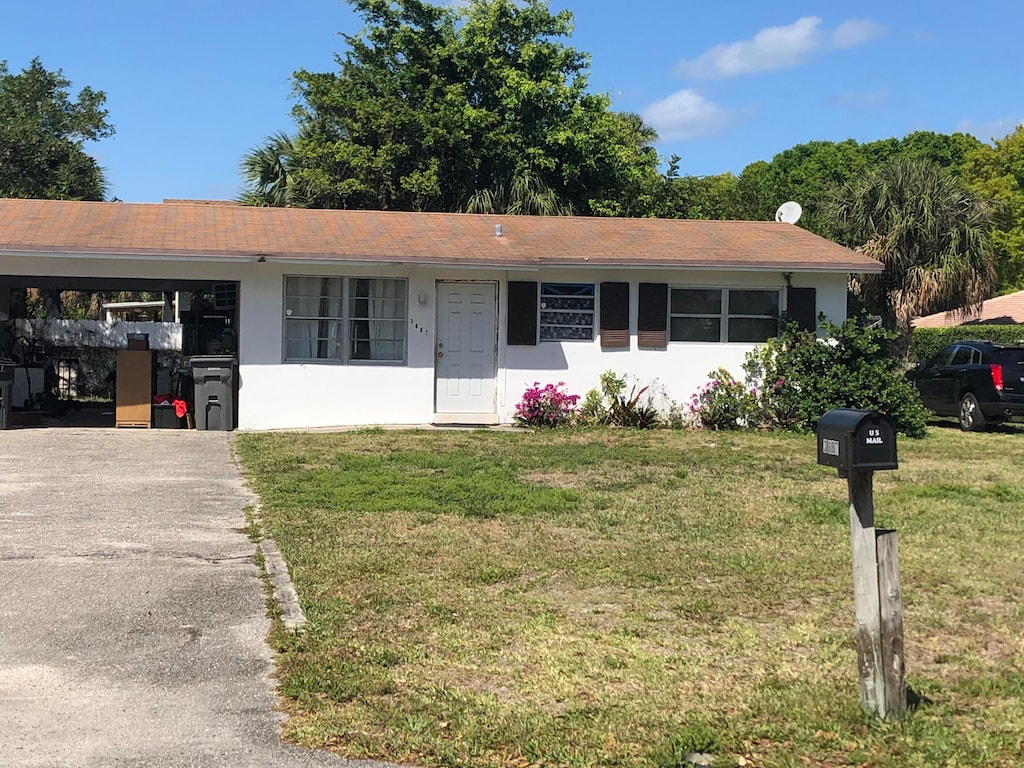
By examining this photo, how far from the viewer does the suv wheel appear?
16953 mm

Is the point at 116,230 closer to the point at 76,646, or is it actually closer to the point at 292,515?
the point at 292,515

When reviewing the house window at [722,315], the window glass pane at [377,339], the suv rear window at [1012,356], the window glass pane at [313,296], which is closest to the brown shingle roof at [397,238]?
the window glass pane at [313,296]

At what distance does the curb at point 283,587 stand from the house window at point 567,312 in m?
9.26

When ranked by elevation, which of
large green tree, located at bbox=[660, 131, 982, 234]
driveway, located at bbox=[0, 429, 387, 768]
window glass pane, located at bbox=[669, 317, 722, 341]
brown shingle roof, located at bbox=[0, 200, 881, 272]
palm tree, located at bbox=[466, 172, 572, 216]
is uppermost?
large green tree, located at bbox=[660, 131, 982, 234]

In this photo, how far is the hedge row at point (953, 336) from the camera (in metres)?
29.7

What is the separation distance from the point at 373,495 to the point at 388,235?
315 inches

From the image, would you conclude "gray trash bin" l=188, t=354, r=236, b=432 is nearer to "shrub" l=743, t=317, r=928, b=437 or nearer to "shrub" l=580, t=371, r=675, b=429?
"shrub" l=580, t=371, r=675, b=429

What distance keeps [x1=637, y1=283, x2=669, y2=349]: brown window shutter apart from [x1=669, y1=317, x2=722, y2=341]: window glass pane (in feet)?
1.08

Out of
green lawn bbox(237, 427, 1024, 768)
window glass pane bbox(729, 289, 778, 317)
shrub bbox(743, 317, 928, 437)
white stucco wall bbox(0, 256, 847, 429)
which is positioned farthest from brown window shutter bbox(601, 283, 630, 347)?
green lawn bbox(237, 427, 1024, 768)

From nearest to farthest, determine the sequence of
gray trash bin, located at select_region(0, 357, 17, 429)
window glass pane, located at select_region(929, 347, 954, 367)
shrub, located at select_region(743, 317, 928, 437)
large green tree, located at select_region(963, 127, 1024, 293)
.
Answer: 1. gray trash bin, located at select_region(0, 357, 17, 429)
2. shrub, located at select_region(743, 317, 928, 437)
3. window glass pane, located at select_region(929, 347, 954, 367)
4. large green tree, located at select_region(963, 127, 1024, 293)

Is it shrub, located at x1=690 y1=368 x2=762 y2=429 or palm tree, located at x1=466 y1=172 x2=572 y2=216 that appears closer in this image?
shrub, located at x1=690 y1=368 x2=762 y2=429

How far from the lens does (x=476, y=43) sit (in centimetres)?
2802

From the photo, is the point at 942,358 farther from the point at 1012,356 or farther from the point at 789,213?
the point at 789,213

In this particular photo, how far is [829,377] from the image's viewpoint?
1564 cm
